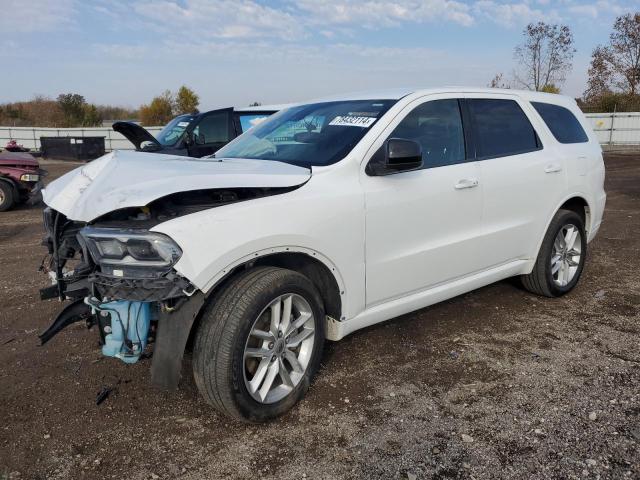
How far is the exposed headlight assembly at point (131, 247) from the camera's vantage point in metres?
2.64

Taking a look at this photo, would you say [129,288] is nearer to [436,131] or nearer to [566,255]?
[436,131]

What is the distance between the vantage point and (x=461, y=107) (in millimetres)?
4176

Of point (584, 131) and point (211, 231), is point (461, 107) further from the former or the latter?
point (211, 231)

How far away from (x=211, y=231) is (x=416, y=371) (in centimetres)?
179

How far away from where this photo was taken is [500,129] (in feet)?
14.6

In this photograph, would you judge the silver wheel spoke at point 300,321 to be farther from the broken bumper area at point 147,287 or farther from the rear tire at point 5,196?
the rear tire at point 5,196

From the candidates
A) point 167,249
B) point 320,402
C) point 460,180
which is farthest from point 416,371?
point 167,249

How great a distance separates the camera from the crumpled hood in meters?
2.69

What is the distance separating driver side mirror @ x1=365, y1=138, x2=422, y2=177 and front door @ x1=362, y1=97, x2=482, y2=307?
6cm

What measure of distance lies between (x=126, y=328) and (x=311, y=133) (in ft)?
5.91

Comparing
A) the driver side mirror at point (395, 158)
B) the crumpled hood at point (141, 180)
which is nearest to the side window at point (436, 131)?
the driver side mirror at point (395, 158)

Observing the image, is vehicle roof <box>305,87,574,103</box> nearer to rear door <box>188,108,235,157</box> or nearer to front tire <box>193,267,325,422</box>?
front tire <box>193,267,325,422</box>

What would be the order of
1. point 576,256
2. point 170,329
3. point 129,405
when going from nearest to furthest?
point 170,329, point 129,405, point 576,256

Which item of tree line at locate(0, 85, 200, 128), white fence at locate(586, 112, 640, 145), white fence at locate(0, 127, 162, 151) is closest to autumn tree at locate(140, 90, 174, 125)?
tree line at locate(0, 85, 200, 128)
